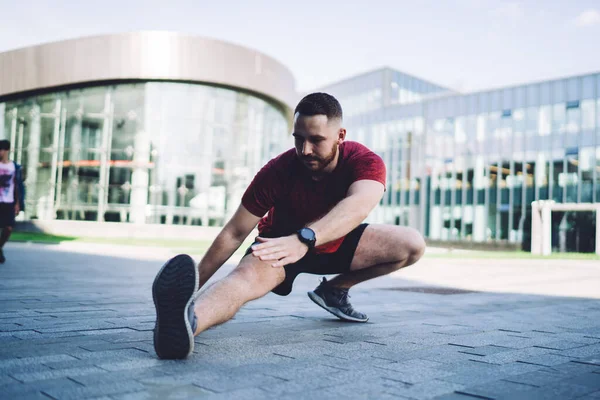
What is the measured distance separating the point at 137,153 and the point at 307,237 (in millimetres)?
23817

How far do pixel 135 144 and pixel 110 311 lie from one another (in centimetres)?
2222

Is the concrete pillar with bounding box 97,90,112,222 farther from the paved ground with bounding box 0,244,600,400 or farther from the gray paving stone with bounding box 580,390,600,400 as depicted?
the gray paving stone with bounding box 580,390,600,400

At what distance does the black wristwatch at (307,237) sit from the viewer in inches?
112

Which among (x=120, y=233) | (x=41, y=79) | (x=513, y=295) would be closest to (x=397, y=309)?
(x=513, y=295)

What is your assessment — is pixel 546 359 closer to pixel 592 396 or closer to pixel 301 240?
pixel 592 396

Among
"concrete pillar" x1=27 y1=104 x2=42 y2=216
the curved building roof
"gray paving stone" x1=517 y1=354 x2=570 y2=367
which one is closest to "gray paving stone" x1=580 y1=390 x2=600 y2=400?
"gray paving stone" x1=517 y1=354 x2=570 y2=367

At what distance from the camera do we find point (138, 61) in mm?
24719

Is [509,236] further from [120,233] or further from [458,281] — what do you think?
[458,281]

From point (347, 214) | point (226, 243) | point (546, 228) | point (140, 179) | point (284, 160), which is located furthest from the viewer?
point (546, 228)

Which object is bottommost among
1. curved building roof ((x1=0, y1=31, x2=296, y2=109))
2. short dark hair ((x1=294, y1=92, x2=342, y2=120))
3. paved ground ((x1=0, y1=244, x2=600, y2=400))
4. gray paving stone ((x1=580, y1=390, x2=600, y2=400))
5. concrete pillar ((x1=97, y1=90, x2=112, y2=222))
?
paved ground ((x1=0, y1=244, x2=600, y2=400))

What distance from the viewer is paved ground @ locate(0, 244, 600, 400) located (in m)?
2.22

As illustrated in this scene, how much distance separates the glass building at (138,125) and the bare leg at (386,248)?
22030 millimetres

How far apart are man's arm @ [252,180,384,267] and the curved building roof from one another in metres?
23.0

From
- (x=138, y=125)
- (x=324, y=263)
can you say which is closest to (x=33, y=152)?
(x=138, y=125)
